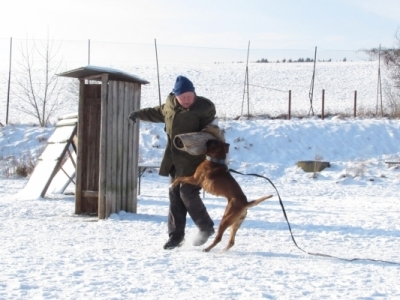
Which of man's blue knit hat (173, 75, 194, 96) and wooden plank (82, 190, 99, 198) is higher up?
man's blue knit hat (173, 75, 194, 96)

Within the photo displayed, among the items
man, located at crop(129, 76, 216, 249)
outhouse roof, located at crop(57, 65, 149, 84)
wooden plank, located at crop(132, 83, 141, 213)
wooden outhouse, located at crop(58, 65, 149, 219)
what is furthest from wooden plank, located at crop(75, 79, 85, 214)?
man, located at crop(129, 76, 216, 249)

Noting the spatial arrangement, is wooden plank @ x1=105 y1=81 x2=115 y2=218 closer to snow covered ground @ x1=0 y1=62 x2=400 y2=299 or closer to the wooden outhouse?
the wooden outhouse

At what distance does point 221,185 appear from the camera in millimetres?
5809

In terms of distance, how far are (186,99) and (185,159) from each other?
2.09 feet

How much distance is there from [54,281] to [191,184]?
1.98 metres

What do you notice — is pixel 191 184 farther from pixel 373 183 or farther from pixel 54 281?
pixel 373 183

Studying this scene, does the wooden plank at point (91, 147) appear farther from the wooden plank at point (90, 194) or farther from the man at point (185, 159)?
the man at point (185, 159)

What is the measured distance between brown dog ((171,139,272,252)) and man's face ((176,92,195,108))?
1.51 feet

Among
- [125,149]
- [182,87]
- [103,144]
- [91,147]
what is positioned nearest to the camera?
[182,87]

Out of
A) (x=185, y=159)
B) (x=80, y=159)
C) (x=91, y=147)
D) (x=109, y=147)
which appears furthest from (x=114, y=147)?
(x=185, y=159)

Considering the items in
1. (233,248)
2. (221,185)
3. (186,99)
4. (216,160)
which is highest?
(186,99)

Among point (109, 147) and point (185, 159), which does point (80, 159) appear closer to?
point (109, 147)

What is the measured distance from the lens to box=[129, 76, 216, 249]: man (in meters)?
6.09

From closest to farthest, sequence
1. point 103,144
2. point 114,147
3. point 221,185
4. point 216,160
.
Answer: point 221,185 → point 216,160 → point 103,144 → point 114,147
